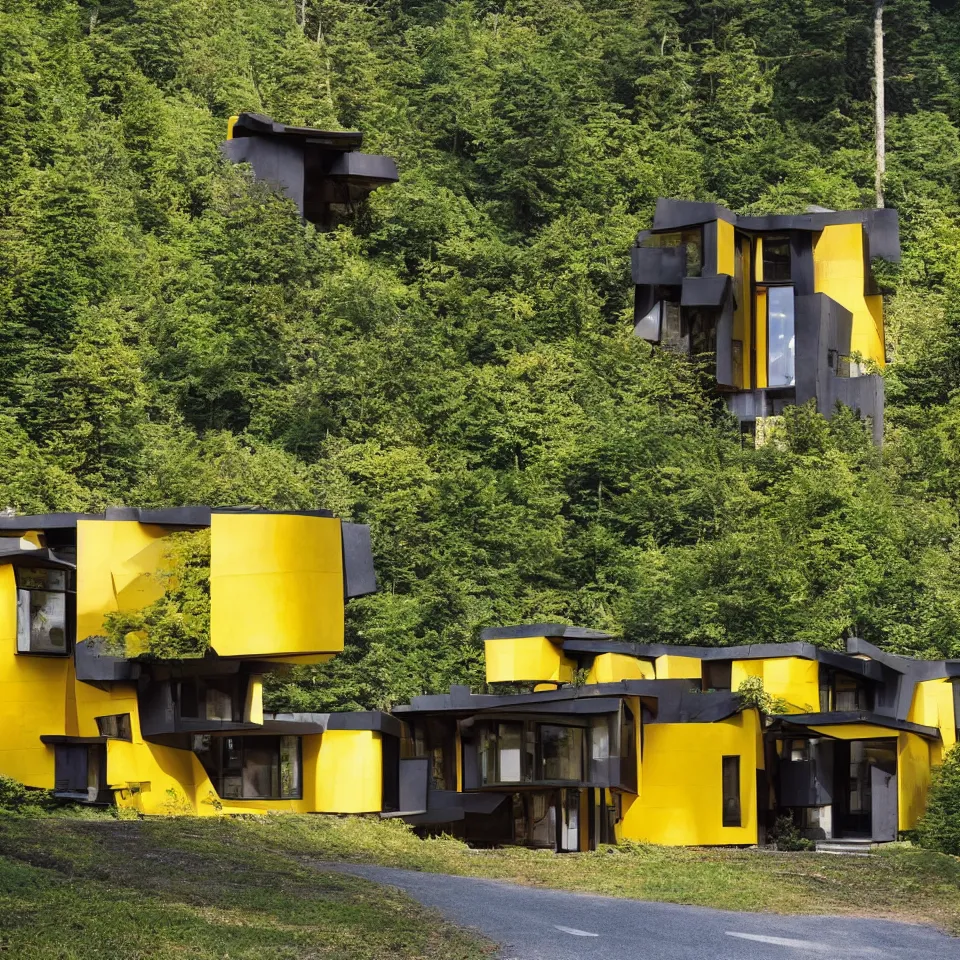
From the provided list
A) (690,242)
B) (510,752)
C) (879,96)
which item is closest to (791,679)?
(510,752)

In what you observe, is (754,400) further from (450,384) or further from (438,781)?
(438,781)

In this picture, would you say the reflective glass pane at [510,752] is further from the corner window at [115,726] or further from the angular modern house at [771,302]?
the angular modern house at [771,302]

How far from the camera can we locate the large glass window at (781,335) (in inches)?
2391

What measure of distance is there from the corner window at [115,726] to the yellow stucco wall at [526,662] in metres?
11.9

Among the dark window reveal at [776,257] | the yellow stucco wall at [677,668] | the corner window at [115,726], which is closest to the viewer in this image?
the corner window at [115,726]

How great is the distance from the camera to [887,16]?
83.8 metres

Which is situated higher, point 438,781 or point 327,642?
point 327,642

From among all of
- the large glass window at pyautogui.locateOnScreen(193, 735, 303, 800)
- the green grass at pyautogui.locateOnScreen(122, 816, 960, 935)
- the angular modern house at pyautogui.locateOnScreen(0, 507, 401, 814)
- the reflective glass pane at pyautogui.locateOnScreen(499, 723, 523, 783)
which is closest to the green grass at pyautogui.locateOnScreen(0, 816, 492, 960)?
the green grass at pyautogui.locateOnScreen(122, 816, 960, 935)

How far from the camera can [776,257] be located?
6153 centimetres

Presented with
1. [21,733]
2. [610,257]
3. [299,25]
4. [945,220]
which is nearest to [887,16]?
[945,220]

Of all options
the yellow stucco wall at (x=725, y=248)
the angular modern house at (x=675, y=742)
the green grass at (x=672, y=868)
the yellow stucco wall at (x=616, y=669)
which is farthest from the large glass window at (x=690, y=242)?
the green grass at (x=672, y=868)

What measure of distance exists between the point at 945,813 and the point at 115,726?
19.4 meters

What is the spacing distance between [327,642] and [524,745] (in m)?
7.29

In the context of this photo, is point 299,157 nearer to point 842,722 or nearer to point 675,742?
point 675,742
